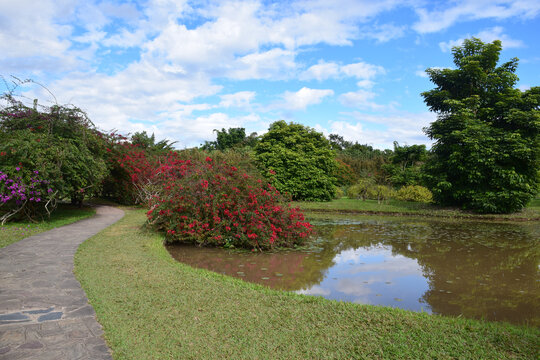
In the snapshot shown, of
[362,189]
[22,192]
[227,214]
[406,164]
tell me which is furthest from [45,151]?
[406,164]

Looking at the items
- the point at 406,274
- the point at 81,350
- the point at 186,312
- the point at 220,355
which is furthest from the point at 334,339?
the point at 406,274

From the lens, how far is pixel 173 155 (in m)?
18.0

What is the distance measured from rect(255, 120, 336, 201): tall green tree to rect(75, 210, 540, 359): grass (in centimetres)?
1575

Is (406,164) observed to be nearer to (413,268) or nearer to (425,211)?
(425,211)

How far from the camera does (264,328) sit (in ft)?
11.3

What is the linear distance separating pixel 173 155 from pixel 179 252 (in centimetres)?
1097

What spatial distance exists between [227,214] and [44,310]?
15.6 ft

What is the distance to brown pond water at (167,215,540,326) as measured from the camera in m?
4.96

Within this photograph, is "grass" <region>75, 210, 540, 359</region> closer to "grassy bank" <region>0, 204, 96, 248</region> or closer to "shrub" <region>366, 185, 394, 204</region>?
"grassy bank" <region>0, 204, 96, 248</region>

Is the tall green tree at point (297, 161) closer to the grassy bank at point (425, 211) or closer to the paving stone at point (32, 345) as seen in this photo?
the grassy bank at point (425, 211)

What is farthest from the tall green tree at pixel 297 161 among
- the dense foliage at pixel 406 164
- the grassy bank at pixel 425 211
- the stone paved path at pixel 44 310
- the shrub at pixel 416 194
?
the stone paved path at pixel 44 310

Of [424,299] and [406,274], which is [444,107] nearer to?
[406,274]

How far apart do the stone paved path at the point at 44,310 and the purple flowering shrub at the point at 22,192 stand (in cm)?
241

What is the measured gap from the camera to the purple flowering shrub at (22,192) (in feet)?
28.2
